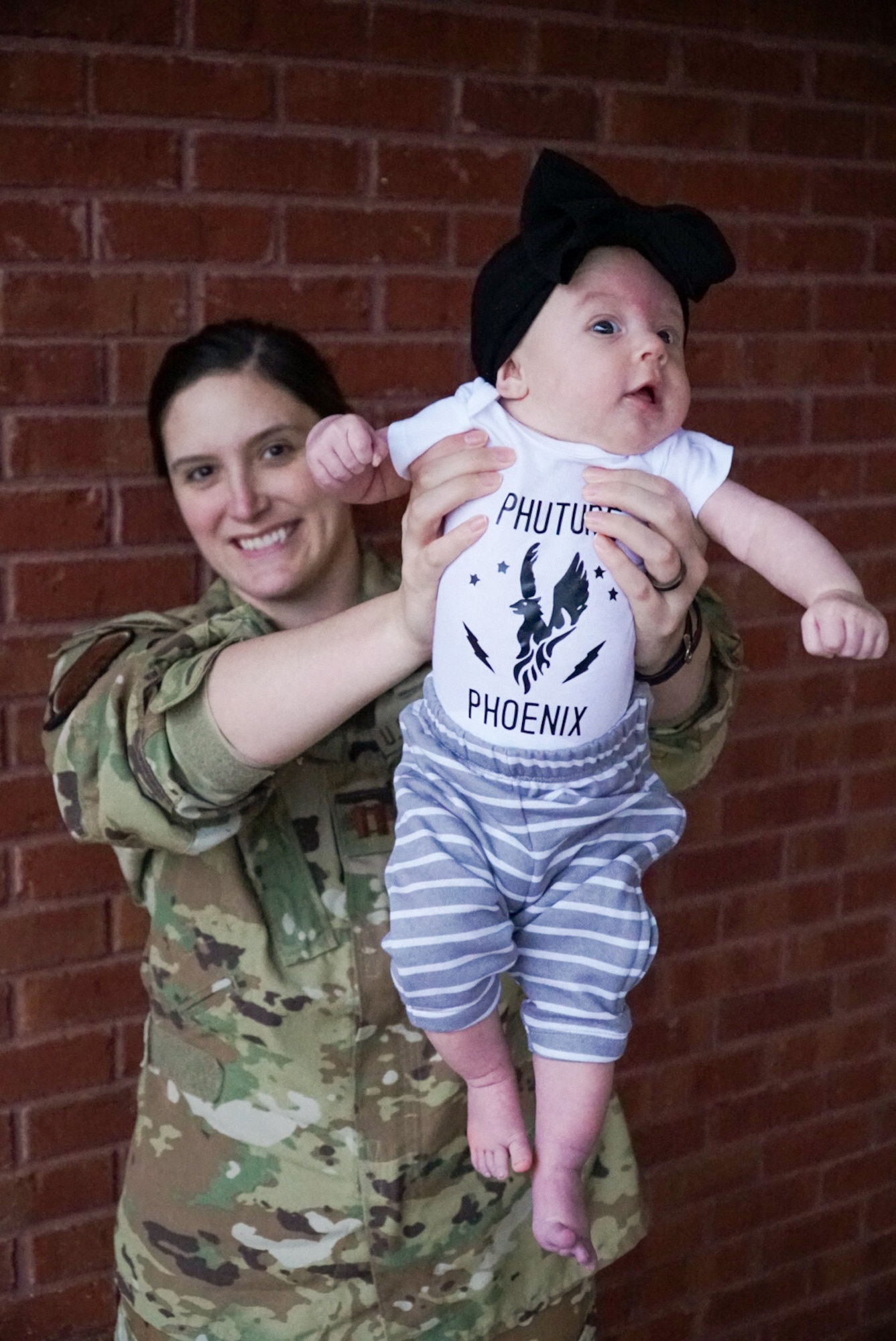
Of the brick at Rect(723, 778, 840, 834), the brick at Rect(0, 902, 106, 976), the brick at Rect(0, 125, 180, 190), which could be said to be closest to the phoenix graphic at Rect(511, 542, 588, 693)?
the brick at Rect(0, 125, 180, 190)

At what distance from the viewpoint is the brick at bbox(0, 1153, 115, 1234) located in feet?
8.30

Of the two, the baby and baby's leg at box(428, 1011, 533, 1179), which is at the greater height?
the baby

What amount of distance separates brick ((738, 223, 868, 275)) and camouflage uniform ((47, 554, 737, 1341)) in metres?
1.08

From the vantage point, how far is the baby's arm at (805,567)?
1.40 m

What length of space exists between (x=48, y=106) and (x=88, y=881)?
1.16 meters

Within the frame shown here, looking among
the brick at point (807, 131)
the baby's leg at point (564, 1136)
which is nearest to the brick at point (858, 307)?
the brick at point (807, 131)

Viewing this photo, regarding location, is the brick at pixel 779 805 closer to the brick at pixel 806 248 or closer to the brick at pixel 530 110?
the brick at pixel 806 248

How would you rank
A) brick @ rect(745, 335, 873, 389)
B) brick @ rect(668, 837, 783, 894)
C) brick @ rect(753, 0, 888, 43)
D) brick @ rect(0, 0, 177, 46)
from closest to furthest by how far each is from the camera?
brick @ rect(0, 0, 177, 46)
brick @ rect(753, 0, 888, 43)
brick @ rect(745, 335, 873, 389)
brick @ rect(668, 837, 783, 894)

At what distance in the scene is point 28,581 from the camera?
2.33m

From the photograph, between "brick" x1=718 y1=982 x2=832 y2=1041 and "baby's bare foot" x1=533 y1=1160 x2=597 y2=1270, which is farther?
"brick" x1=718 y1=982 x2=832 y2=1041

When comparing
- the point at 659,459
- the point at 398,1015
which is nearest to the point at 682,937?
the point at 398,1015

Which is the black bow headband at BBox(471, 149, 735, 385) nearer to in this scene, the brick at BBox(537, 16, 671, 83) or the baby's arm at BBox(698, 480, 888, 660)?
the baby's arm at BBox(698, 480, 888, 660)

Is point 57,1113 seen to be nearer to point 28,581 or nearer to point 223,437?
point 28,581

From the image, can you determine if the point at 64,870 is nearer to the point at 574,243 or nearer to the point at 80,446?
the point at 80,446
